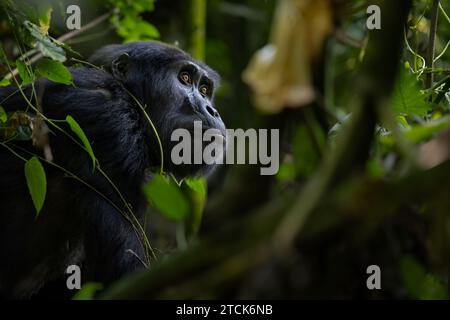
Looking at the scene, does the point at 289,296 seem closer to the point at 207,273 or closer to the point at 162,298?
the point at 207,273

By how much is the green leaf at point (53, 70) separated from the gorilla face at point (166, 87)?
3.53 feet

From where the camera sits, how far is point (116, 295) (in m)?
1.45

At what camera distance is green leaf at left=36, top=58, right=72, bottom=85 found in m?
3.18

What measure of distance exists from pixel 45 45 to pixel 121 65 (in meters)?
1.37

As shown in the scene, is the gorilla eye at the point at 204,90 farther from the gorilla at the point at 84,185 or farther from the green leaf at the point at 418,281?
the green leaf at the point at 418,281

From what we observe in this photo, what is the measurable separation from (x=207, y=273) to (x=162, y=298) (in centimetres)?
16

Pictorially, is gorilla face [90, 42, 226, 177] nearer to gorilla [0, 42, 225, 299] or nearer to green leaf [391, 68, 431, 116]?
gorilla [0, 42, 225, 299]

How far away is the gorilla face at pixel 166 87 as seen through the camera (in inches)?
171

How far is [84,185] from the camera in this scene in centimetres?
382

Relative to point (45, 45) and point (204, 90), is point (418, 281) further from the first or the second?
point (204, 90)

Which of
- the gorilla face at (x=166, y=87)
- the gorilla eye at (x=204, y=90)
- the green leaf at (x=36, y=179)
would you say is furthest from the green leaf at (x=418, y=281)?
the gorilla eye at (x=204, y=90)

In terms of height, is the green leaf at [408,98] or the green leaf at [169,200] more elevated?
the green leaf at [408,98]

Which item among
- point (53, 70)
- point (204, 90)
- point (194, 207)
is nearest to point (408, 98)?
point (53, 70)

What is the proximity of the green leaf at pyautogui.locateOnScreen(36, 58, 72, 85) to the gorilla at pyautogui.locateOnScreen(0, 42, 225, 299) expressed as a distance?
53cm
